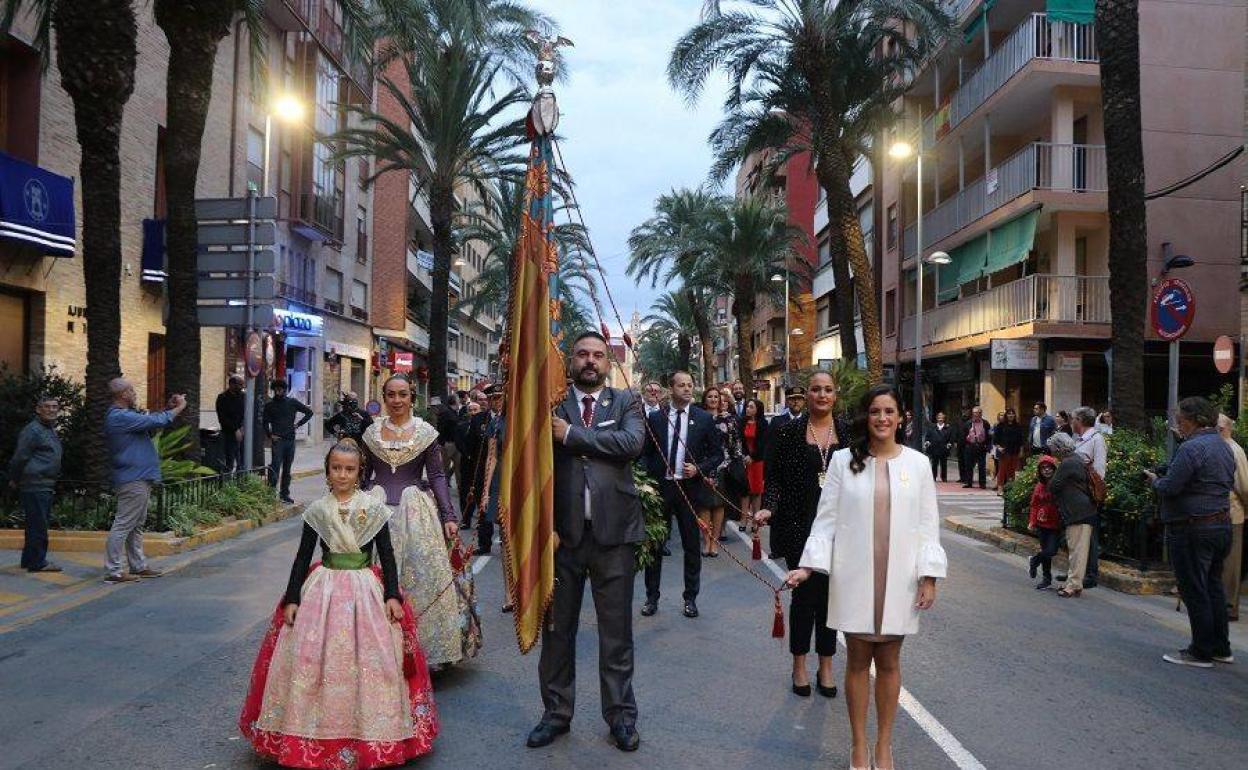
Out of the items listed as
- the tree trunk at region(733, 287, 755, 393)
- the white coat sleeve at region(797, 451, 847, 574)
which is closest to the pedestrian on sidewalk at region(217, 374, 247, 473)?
the white coat sleeve at region(797, 451, 847, 574)

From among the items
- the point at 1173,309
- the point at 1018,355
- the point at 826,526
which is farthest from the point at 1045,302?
the point at 826,526

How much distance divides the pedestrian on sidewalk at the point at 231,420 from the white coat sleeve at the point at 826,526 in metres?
13.2

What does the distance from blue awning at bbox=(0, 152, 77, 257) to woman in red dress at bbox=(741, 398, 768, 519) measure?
36.9 ft

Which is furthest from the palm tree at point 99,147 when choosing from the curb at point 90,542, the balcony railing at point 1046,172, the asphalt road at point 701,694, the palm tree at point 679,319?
the palm tree at point 679,319

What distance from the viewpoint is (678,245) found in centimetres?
4397

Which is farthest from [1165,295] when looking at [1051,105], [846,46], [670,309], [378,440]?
[670,309]

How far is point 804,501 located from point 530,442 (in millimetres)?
1906

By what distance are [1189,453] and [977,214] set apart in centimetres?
2216

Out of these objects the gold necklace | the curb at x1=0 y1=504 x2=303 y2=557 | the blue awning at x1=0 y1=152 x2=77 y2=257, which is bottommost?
the curb at x1=0 y1=504 x2=303 y2=557

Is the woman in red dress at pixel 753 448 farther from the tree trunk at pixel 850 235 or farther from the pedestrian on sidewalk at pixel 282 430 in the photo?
the tree trunk at pixel 850 235

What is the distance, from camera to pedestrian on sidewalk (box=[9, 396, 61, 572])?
945 centimetres

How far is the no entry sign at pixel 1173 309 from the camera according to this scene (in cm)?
980

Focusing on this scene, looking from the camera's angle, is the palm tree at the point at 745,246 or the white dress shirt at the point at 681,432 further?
the palm tree at the point at 745,246

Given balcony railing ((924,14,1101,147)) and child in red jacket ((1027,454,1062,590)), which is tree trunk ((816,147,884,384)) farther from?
child in red jacket ((1027,454,1062,590))
